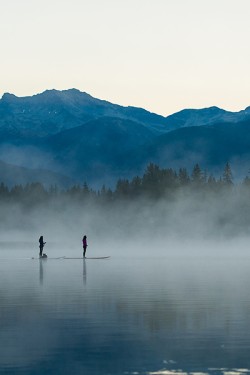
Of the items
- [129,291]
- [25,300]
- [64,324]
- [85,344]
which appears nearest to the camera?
[85,344]

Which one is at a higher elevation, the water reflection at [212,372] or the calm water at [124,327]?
Result: the calm water at [124,327]

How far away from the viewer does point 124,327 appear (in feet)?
101

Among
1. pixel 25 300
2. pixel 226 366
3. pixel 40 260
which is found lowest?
pixel 226 366

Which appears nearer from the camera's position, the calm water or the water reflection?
the water reflection

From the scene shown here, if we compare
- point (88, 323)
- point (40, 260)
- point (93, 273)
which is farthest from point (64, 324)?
point (40, 260)

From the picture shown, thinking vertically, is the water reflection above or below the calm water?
below

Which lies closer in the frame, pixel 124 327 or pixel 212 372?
pixel 212 372

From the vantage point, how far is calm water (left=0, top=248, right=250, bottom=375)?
2344 centimetres

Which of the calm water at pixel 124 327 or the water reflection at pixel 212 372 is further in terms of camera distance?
the calm water at pixel 124 327

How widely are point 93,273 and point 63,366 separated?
4386cm

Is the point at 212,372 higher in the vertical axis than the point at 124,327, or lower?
lower

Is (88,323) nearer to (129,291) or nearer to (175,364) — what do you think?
(175,364)

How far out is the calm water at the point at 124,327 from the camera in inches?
923

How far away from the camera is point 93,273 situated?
66938 mm
